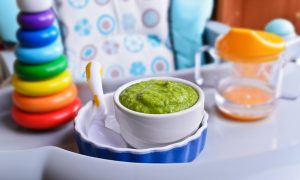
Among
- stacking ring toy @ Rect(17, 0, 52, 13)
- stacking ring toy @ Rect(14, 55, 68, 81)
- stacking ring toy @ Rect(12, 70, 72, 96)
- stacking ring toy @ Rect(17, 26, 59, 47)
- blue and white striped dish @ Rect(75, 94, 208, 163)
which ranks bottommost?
stacking ring toy @ Rect(12, 70, 72, 96)

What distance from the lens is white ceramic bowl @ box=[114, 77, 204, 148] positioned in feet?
0.83

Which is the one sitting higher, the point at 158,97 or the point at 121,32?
the point at 158,97

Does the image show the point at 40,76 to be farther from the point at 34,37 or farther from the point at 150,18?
the point at 150,18

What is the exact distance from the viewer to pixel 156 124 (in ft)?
0.83

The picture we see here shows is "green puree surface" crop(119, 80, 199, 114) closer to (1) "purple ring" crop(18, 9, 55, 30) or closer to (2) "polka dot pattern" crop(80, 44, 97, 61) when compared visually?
(1) "purple ring" crop(18, 9, 55, 30)

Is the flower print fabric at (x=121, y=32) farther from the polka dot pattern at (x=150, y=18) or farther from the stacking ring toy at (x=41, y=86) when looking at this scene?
the stacking ring toy at (x=41, y=86)

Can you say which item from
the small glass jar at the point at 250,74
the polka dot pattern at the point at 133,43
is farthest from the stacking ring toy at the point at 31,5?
the polka dot pattern at the point at 133,43

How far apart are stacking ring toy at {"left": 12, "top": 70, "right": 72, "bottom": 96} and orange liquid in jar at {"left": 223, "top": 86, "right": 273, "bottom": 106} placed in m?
0.22

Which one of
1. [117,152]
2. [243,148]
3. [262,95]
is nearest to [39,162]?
[117,152]

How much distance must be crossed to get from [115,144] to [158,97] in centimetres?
6

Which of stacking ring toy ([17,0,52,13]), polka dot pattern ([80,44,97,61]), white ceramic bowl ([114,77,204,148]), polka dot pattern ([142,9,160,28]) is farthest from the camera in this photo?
polka dot pattern ([142,9,160,28])

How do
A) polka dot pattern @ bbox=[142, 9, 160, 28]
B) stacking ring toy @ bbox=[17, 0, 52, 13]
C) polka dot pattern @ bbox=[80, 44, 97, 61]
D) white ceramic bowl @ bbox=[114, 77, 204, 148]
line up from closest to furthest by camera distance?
1. white ceramic bowl @ bbox=[114, 77, 204, 148]
2. stacking ring toy @ bbox=[17, 0, 52, 13]
3. polka dot pattern @ bbox=[80, 44, 97, 61]
4. polka dot pattern @ bbox=[142, 9, 160, 28]

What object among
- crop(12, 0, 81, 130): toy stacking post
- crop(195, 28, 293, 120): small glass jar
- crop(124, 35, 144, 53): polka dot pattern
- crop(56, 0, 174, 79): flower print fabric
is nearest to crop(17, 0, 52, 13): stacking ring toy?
crop(12, 0, 81, 130): toy stacking post

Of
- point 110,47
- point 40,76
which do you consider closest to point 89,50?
point 110,47
